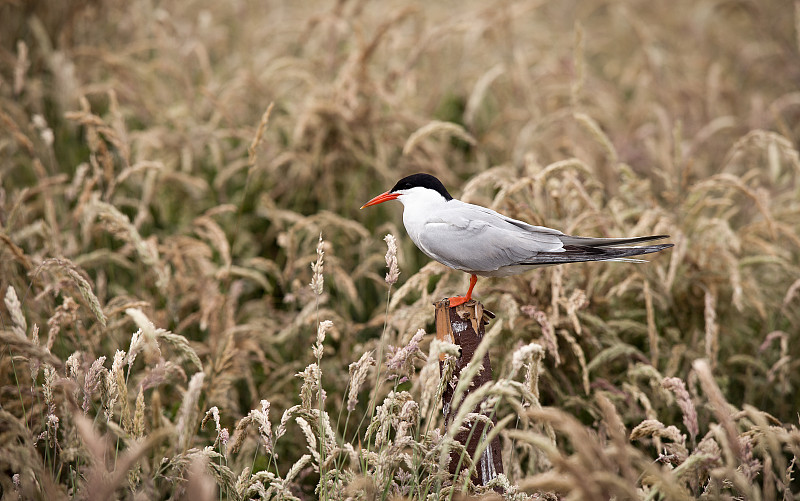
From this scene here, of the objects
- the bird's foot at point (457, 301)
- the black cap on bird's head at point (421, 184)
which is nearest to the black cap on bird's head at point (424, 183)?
the black cap on bird's head at point (421, 184)

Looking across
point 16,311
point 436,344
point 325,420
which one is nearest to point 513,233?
point 436,344

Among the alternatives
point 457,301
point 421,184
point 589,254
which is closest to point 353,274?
point 421,184

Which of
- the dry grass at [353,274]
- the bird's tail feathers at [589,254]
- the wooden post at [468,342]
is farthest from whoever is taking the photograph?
the wooden post at [468,342]

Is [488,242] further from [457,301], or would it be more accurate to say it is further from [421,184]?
[421,184]

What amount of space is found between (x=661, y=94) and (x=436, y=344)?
4.65 metres

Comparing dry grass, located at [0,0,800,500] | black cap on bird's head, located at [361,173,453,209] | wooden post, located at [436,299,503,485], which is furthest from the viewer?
black cap on bird's head, located at [361,173,453,209]

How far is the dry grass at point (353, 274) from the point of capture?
1.67m

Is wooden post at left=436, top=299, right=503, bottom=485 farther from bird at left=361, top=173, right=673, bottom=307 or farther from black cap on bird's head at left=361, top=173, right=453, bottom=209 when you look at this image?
black cap on bird's head at left=361, top=173, right=453, bottom=209

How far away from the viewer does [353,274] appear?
325 centimetres

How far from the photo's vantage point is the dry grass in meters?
1.67

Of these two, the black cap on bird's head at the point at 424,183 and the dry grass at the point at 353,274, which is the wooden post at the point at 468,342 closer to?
the dry grass at the point at 353,274

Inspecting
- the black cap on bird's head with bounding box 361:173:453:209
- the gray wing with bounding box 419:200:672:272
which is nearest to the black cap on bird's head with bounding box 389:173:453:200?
the black cap on bird's head with bounding box 361:173:453:209

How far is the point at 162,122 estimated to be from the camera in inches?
177

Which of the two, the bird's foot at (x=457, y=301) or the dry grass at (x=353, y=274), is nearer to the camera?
the dry grass at (x=353, y=274)
